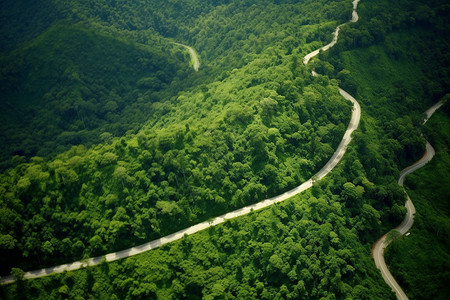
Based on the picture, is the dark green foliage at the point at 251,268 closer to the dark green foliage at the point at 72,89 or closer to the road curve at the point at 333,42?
the road curve at the point at 333,42

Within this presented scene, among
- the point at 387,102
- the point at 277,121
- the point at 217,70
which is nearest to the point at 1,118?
the point at 217,70

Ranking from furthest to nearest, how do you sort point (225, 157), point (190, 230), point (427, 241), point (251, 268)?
point (225, 157), point (427, 241), point (190, 230), point (251, 268)

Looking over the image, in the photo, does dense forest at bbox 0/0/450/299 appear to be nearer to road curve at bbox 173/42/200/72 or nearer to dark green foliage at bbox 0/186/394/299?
dark green foliage at bbox 0/186/394/299

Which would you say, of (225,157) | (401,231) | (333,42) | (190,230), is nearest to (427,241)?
(401,231)

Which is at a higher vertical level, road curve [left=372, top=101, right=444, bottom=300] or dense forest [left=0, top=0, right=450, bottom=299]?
dense forest [left=0, top=0, right=450, bottom=299]

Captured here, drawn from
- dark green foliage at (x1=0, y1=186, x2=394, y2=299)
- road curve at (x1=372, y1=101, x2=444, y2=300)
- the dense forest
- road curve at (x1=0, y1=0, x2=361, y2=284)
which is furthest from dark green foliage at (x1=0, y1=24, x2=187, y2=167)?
road curve at (x1=372, y1=101, x2=444, y2=300)

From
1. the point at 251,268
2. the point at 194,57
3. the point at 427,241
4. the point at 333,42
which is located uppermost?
the point at 333,42

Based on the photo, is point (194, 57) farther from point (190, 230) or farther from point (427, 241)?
point (427, 241)

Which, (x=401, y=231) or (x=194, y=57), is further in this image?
(x=194, y=57)
